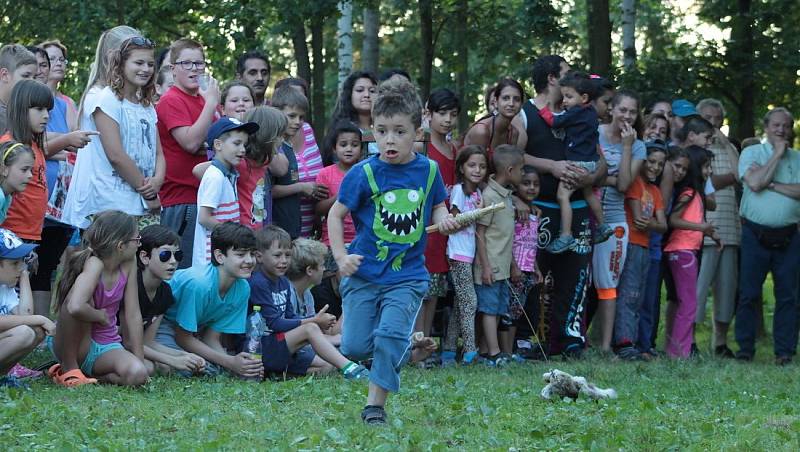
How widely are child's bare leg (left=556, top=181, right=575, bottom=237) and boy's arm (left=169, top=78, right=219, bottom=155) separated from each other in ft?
10.3

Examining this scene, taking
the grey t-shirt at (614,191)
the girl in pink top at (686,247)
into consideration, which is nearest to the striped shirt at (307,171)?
the grey t-shirt at (614,191)

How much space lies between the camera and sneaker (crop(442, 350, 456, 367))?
10328mm

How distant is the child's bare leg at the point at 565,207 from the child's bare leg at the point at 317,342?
8.88ft

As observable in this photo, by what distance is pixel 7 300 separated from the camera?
8.00 m

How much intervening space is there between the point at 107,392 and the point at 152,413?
2.90ft

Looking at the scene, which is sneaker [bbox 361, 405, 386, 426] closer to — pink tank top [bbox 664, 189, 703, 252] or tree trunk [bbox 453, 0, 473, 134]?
pink tank top [bbox 664, 189, 703, 252]

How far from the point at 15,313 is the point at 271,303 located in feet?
6.45

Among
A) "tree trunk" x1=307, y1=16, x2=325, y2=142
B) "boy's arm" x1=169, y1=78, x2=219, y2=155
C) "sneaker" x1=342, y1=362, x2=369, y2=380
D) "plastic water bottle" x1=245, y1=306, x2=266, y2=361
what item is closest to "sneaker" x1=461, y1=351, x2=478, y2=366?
"sneaker" x1=342, y1=362, x2=369, y2=380

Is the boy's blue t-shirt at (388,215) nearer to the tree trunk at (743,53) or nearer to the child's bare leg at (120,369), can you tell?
the child's bare leg at (120,369)

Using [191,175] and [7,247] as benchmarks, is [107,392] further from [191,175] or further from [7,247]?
[191,175]

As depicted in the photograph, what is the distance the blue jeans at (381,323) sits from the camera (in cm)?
668

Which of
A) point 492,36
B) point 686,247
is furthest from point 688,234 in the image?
point 492,36

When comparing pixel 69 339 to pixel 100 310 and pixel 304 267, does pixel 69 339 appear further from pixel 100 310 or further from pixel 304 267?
pixel 304 267

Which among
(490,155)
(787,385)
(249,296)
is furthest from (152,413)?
(787,385)
